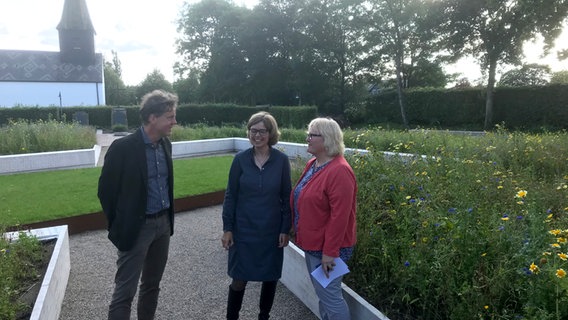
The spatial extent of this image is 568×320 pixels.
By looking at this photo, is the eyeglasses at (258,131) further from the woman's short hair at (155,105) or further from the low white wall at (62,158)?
the low white wall at (62,158)

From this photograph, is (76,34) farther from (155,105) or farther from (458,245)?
(458,245)

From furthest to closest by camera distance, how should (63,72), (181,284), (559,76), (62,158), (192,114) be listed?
(63,72)
(192,114)
(559,76)
(62,158)
(181,284)

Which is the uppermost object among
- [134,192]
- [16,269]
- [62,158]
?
[134,192]

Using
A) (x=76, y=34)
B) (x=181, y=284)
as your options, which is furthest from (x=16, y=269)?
(x=76, y=34)

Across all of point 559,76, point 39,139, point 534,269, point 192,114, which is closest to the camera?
point 534,269

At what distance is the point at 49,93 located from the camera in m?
47.7

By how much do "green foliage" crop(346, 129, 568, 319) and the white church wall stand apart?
160 feet

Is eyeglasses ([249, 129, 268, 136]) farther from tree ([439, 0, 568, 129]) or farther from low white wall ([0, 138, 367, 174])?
tree ([439, 0, 568, 129])

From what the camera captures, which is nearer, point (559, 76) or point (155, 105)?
point (155, 105)

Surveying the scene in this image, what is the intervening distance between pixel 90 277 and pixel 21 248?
0.85 metres

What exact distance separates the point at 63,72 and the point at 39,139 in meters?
41.7

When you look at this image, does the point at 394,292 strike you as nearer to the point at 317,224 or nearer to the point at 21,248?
the point at 317,224

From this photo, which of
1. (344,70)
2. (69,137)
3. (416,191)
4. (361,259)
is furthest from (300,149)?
(344,70)

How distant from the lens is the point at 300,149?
1268 centimetres
